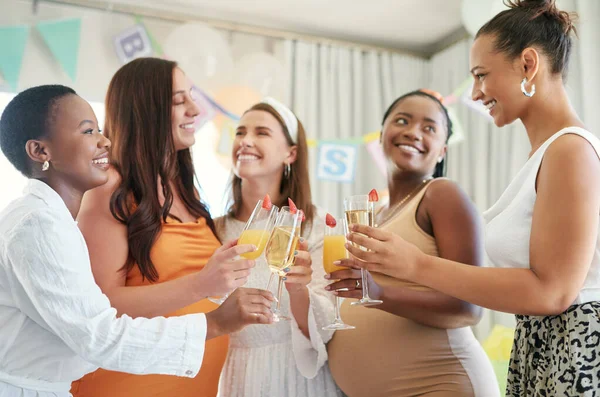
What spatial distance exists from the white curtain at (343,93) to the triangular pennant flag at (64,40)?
1.50 meters

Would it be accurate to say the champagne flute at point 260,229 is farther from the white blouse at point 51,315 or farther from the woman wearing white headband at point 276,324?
the white blouse at point 51,315

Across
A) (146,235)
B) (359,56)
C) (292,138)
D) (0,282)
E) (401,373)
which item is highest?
(359,56)

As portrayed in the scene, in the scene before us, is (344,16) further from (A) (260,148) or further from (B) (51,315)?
(B) (51,315)

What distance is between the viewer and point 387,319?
1.81 m

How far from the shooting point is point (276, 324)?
1.98 meters

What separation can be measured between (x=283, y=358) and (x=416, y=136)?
914mm

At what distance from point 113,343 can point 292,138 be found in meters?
1.31

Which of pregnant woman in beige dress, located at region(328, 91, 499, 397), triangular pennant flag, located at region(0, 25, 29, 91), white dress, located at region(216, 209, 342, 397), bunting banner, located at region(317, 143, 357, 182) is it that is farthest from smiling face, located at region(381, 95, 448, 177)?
triangular pennant flag, located at region(0, 25, 29, 91)

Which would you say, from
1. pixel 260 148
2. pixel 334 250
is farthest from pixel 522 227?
pixel 260 148

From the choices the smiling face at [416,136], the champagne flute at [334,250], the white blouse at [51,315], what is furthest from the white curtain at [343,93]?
the white blouse at [51,315]

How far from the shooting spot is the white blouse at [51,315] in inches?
46.7

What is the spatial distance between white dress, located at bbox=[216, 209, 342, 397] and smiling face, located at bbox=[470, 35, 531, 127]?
830mm

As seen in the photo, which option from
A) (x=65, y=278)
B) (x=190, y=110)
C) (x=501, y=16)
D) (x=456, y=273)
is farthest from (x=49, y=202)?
(x=501, y=16)

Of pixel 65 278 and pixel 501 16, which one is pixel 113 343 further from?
pixel 501 16
